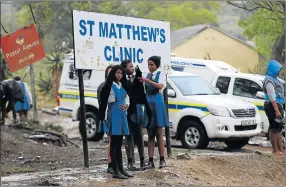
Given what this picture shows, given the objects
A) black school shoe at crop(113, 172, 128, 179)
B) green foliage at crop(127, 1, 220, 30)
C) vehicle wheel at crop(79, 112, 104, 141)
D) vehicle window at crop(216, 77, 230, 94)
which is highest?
green foliage at crop(127, 1, 220, 30)

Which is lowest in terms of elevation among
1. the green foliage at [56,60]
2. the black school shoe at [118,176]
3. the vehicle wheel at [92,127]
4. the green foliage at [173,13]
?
the black school shoe at [118,176]

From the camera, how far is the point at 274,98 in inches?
436

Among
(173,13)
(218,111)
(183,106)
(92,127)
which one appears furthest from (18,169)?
(173,13)

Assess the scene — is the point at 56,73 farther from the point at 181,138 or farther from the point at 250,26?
the point at 181,138

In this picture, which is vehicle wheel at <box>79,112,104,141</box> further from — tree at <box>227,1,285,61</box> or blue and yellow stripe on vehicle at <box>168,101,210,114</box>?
tree at <box>227,1,285,61</box>

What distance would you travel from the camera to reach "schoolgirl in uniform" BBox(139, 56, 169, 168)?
9461 mm

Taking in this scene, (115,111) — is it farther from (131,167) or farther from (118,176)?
(131,167)

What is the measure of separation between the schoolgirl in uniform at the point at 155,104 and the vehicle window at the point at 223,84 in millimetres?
7500

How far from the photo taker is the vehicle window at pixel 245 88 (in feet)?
53.1

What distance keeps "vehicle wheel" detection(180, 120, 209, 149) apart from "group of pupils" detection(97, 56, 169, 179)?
452cm

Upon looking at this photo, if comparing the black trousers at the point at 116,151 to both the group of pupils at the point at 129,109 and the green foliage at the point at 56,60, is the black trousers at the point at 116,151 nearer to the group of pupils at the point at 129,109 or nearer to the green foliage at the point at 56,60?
the group of pupils at the point at 129,109

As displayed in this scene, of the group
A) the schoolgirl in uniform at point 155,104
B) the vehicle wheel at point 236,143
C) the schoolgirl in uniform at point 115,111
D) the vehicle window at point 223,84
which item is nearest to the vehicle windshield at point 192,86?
the vehicle wheel at point 236,143

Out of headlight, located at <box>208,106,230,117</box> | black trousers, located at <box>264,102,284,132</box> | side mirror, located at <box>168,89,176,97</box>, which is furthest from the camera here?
side mirror, located at <box>168,89,176,97</box>

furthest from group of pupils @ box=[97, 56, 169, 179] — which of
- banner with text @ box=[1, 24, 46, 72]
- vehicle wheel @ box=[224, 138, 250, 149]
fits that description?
vehicle wheel @ box=[224, 138, 250, 149]
